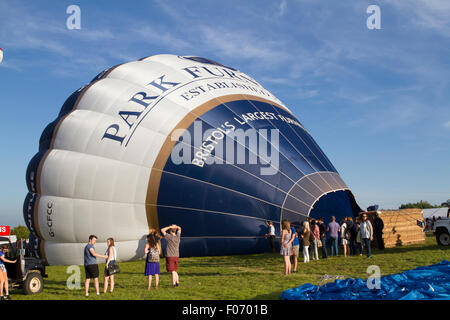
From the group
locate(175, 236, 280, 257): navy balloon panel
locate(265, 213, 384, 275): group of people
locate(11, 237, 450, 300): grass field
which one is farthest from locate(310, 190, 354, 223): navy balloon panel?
locate(175, 236, 280, 257): navy balloon panel

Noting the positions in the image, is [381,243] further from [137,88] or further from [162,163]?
[137,88]

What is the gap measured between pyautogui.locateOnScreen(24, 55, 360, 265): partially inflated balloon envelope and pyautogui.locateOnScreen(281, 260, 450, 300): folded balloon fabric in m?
5.48

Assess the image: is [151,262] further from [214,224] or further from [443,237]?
[443,237]

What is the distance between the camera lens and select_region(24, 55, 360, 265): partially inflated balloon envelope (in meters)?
12.4

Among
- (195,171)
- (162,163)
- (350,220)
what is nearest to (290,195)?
(350,220)

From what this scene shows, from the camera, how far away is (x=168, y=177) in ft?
41.0

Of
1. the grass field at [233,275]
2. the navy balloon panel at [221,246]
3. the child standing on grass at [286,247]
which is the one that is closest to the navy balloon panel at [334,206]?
the grass field at [233,275]

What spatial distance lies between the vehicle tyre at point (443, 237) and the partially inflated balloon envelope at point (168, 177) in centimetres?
351

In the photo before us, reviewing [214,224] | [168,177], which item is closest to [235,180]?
[214,224]

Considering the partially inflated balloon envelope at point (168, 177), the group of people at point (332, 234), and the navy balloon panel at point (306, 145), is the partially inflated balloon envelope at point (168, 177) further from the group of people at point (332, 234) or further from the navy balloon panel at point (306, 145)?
the group of people at point (332, 234)

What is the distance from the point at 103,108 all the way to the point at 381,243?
9.60 meters

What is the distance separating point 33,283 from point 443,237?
12377mm

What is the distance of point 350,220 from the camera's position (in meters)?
12.8

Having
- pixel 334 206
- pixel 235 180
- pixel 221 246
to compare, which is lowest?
pixel 221 246
